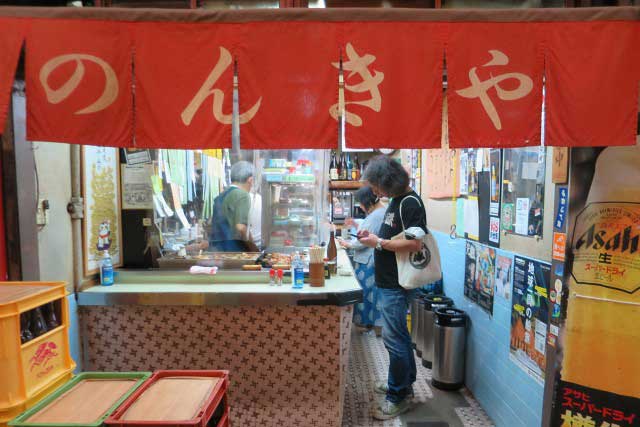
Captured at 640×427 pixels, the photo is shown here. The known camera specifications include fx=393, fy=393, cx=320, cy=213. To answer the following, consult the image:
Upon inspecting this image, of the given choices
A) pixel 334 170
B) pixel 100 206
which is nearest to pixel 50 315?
pixel 100 206

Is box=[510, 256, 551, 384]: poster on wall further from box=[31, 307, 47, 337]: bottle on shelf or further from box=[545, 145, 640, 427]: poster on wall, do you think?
box=[31, 307, 47, 337]: bottle on shelf

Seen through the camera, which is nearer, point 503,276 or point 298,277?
point 298,277

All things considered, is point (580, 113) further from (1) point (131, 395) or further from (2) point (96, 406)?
(2) point (96, 406)

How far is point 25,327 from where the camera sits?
1.95 m

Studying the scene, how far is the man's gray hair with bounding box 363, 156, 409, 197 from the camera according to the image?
133 inches

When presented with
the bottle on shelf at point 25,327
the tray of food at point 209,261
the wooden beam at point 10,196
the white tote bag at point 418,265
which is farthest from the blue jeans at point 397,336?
the wooden beam at point 10,196

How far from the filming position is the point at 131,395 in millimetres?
1894

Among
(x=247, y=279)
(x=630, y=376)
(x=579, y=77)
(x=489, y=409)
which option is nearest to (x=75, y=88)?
(x=247, y=279)

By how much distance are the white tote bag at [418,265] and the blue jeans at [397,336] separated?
0.21m

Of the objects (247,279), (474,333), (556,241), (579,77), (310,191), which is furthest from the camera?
(310,191)

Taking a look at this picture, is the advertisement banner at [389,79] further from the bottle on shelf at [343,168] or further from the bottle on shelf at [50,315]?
the bottle on shelf at [343,168]

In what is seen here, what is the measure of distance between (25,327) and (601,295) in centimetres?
302

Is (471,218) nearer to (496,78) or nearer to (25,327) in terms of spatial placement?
(496,78)

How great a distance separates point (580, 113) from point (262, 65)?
5.65 feet
